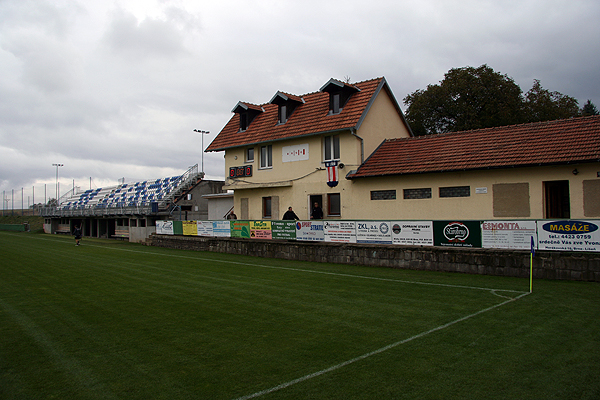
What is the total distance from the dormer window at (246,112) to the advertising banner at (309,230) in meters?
10.9

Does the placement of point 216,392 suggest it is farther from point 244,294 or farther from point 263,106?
point 263,106

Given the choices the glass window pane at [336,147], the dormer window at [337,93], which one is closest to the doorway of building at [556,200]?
the glass window pane at [336,147]

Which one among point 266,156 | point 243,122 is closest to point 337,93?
point 266,156

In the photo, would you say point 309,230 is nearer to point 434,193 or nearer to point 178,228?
point 434,193

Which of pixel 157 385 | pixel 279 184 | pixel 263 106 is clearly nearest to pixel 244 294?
pixel 157 385

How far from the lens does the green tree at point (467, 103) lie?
106 feet

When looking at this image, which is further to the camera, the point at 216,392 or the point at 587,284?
the point at 587,284

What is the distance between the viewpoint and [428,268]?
14672mm

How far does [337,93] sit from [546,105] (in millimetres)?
20756

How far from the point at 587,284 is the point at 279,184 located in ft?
53.3

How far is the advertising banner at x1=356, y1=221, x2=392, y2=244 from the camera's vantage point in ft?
52.3

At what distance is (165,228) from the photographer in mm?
27766

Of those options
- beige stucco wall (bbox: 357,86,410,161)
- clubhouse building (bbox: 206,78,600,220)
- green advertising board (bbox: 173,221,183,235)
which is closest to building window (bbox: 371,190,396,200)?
clubhouse building (bbox: 206,78,600,220)

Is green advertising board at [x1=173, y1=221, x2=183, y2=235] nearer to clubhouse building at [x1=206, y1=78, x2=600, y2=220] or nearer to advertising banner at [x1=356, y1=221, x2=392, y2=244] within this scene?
clubhouse building at [x1=206, y1=78, x2=600, y2=220]
